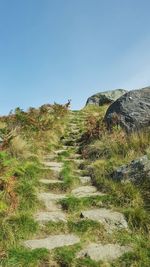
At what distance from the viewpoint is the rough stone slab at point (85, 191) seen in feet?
27.5

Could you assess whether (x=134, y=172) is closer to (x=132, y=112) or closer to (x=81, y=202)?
(x=81, y=202)

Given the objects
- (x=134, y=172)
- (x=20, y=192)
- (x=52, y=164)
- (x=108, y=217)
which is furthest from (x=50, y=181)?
(x=108, y=217)

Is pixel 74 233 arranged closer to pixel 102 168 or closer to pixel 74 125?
pixel 102 168

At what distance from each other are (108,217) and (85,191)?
151 cm

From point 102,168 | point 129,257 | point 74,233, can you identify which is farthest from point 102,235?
point 102,168

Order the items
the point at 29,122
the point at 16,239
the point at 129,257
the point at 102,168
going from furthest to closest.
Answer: the point at 29,122 → the point at 102,168 → the point at 16,239 → the point at 129,257

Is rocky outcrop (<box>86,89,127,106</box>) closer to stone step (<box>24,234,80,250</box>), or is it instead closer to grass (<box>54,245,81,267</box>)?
stone step (<box>24,234,80,250</box>)

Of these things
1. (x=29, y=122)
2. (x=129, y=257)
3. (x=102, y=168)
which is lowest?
(x=129, y=257)

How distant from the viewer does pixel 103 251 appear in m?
6.07

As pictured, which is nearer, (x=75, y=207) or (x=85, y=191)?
(x=75, y=207)

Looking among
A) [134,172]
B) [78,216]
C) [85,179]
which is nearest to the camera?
[78,216]

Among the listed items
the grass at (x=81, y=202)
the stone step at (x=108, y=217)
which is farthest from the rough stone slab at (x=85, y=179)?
the stone step at (x=108, y=217)

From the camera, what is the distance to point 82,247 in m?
6.21

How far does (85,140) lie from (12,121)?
315cm
